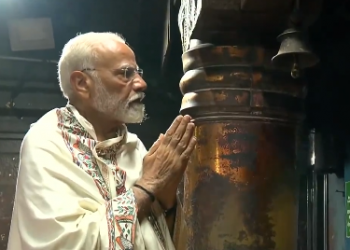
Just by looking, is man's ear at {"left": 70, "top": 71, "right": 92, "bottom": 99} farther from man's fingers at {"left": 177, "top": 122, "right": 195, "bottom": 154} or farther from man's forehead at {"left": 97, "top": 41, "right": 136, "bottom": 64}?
man's fingers at {"left": 177, "top": 122, "right": 195, "bottom": 154}

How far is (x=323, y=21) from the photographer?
95.9 inches

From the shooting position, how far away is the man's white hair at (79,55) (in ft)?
4.90

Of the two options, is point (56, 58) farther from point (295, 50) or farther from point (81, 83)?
point (295, 50)

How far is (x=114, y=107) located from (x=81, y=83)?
0.14 metres

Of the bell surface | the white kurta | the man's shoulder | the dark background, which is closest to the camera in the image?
the white kurta

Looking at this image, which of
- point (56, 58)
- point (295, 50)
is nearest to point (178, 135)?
point (295, 50)

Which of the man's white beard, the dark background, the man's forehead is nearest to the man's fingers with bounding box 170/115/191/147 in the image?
the man's white beard

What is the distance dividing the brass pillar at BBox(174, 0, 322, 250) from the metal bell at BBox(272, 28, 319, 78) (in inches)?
9.0

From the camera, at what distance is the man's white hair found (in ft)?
4.90

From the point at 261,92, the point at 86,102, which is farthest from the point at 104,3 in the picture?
the point at 86,102

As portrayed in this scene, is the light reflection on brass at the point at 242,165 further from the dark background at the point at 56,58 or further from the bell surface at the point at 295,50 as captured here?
the dark background at the point at 56,58

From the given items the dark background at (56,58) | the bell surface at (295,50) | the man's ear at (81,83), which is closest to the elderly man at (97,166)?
the man's ear at (81,83)

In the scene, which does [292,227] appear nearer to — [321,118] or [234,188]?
[234,188]

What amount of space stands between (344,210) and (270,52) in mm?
935
